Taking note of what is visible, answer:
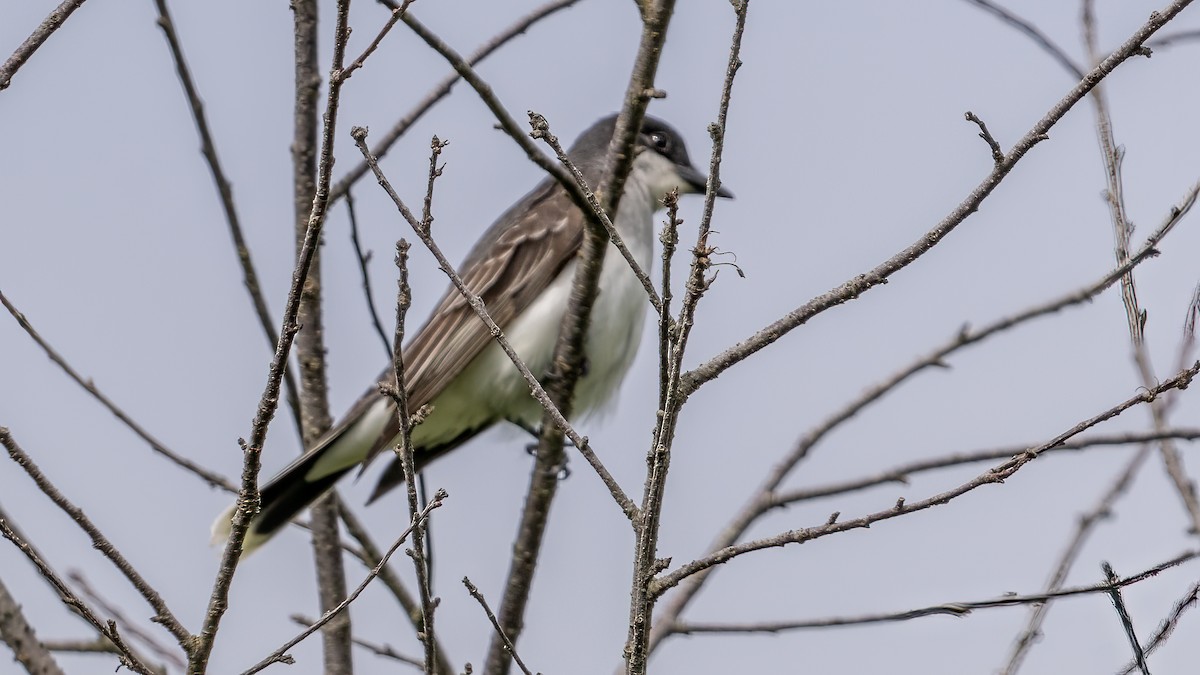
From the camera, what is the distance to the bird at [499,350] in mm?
5992

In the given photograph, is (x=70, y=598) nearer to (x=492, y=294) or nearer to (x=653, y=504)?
(x=653, y=504)

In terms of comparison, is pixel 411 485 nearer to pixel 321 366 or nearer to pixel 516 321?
pixel 321 366

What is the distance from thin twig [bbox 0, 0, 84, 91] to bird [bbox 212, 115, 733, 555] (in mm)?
3113

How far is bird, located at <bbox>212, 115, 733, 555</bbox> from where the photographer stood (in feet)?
19.7

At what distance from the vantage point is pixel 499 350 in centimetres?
638

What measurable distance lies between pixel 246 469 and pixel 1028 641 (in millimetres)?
1856

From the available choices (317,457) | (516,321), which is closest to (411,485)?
(317,457)

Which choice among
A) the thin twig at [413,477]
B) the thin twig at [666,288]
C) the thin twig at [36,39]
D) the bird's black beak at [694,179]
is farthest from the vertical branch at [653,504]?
the bird's black beak at [694,179]

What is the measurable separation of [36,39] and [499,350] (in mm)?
3758

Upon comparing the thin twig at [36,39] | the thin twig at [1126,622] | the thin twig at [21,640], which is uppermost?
the thin twig at [36,39]

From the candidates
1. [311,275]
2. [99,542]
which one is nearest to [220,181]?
[311,275]

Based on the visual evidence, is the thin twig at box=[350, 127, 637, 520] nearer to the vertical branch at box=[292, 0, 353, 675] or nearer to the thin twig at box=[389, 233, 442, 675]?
the thin twig at box=[389, 233, 442, 675]

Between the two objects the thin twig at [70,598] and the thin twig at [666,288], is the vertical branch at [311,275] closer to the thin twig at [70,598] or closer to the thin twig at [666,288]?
the thin twig at [70,598]

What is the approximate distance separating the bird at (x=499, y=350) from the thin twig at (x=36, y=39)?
3.11 m
